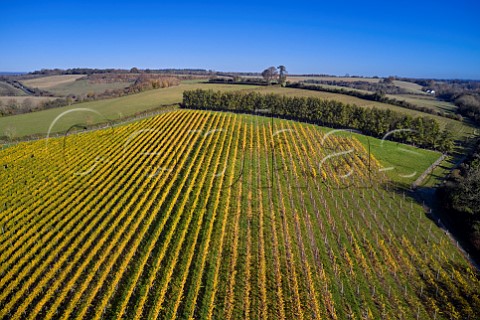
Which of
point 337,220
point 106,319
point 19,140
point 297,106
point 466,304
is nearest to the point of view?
point 106,319

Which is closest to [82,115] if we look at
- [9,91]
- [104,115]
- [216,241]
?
[104,115]

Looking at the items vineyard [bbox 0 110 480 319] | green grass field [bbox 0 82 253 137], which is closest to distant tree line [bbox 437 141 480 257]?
vineyard [bbox 0 110 480 319]

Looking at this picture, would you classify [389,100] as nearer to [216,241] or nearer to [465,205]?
[465,205]

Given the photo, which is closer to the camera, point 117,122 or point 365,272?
point 365,272

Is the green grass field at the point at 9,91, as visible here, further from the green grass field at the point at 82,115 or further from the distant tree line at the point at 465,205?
the distant tree line at the point at 465,205

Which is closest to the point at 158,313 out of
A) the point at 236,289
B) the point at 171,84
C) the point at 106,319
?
the point at 106,319

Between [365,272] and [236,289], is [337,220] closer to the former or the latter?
[365,272]
